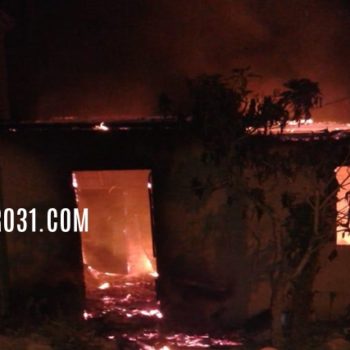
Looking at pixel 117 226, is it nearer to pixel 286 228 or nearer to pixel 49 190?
pixel 49 190

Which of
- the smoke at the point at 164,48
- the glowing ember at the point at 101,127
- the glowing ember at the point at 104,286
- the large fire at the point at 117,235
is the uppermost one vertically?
the smoke at the point at 164,48

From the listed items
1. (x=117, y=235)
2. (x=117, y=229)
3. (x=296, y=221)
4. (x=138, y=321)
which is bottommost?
(x=138, y=321)

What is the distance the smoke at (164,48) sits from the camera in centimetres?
913

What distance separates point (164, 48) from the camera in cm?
929

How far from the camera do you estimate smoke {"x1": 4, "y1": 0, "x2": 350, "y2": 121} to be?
9.13 metres

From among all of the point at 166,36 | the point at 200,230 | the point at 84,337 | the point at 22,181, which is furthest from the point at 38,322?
the point at 166,36

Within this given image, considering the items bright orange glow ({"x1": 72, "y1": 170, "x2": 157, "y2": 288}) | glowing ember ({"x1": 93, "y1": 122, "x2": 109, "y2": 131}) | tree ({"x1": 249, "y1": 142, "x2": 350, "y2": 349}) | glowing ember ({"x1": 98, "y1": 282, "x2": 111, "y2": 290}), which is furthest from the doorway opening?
tree ({"x1": 249, "y1": 142, "x2": 350, "y2": 349})

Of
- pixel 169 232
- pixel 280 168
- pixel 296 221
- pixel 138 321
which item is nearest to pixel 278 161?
pixel 280 168

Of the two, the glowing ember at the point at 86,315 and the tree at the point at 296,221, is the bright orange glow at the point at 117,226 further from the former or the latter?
the tree at the point at 296,221

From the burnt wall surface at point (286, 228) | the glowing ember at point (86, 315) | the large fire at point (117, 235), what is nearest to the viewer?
the burnt wall surface at point (286, 228)

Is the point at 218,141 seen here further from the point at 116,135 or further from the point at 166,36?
the point at 166,36

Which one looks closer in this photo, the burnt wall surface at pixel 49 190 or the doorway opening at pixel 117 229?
the burnt wall surface at pixel 49 190

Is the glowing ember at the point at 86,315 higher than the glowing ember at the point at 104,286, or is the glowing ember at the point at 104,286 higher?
the glowing ember at the point at 104,286

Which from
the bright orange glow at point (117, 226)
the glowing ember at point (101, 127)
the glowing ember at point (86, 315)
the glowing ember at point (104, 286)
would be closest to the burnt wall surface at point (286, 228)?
the glowing ember at point (101, 127)
